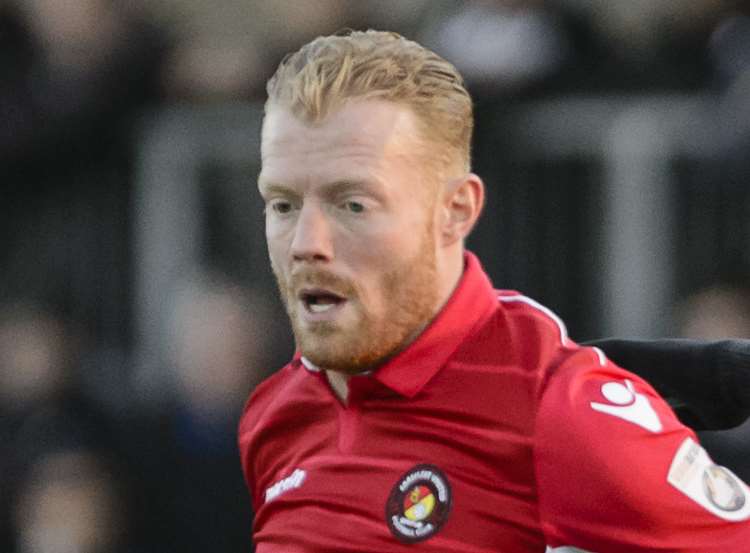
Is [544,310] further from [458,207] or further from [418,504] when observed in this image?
[418,504]

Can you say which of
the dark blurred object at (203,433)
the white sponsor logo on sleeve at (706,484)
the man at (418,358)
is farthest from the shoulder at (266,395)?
the dark blurred object at (203,433)

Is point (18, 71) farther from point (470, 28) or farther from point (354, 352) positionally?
point (354, 352)

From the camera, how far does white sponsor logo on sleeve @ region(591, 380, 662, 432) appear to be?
362 cm

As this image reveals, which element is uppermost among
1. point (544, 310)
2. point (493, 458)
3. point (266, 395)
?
point (544, 310)

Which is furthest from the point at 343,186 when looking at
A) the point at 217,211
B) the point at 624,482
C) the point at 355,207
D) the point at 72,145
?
the point at 72,145

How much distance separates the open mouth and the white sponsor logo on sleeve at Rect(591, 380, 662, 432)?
1.87 feet

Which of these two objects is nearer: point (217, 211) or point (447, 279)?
point (447, 279)

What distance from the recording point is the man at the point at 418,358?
3639 millimetres

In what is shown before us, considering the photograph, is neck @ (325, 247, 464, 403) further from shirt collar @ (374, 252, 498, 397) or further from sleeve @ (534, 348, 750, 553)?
sleeve @ (534, 348, 750, 553)

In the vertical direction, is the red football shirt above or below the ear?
below

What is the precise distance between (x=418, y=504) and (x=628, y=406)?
0.47m

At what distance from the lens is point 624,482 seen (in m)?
3.54

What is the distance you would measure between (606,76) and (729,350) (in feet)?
12.8

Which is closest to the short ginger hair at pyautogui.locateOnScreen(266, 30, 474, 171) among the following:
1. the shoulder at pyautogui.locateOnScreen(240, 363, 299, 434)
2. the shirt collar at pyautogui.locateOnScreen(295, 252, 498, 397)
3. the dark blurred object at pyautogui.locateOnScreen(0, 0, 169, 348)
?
the shirt collar at pyautogui.locateOnScreen(295, 252, 498, 397)
